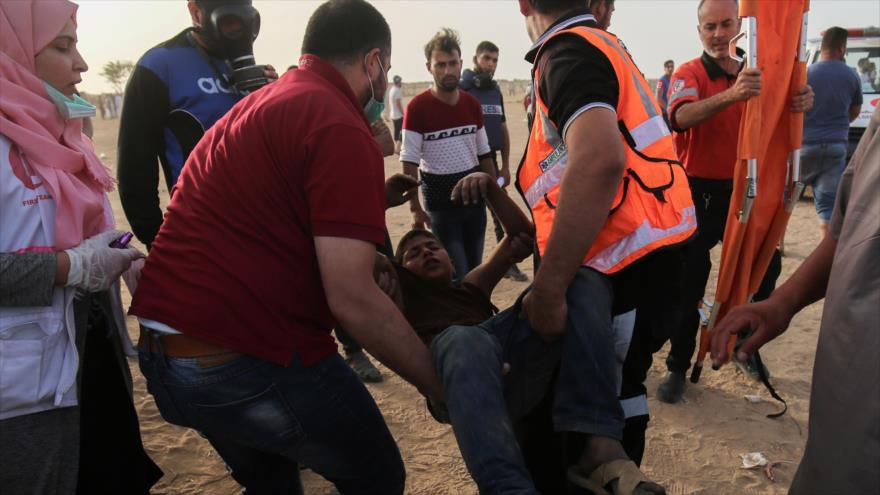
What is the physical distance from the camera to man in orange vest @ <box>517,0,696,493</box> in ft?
5.11

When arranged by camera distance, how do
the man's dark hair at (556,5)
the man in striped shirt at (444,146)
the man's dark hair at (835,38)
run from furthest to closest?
the man's dark hair at (835,38) → the man in striped shirt at (444,146) → the man's dark hair at (556,5)

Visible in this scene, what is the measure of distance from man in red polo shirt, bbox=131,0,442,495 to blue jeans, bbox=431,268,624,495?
4.8 inches

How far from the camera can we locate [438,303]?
2.41m

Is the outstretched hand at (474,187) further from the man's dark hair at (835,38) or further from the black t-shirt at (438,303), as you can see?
the man's dark hair at (835,38)

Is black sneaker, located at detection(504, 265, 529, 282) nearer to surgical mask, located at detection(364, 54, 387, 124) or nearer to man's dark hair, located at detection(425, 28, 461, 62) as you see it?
man's dark hair, located at detection(425, 28, 461, 62)

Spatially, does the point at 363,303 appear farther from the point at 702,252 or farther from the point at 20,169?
the point at 702,252

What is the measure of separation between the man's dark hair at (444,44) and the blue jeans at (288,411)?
11.0 ft

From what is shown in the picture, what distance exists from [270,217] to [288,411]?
0.56m

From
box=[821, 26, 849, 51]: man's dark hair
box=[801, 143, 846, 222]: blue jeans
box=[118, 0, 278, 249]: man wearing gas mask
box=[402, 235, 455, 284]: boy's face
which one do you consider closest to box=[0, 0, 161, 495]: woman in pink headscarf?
box=[118, 0, 278, 249]: man wearing gas mask

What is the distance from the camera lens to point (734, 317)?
1737mm

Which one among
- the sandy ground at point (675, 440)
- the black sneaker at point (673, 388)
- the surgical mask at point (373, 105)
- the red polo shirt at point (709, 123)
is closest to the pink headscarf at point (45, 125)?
the surgical mask at point (373, 105)

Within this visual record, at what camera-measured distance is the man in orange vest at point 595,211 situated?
1558 millimetres

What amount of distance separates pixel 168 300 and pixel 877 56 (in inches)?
432

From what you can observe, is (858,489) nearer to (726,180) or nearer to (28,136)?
(28,136)
